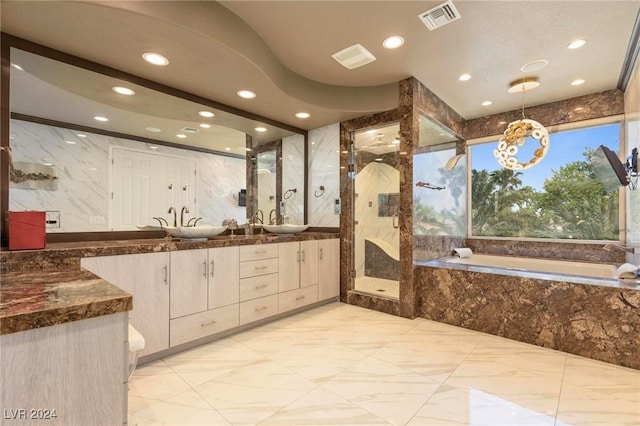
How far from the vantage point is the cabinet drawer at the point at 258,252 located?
9.02 ft

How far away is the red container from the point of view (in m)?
1.69

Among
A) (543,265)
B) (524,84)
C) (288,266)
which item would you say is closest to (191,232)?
(288,266)

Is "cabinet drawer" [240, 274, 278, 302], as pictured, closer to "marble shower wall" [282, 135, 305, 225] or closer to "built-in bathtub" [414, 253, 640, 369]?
"marble shower wall" [282, 135, 305, 225]

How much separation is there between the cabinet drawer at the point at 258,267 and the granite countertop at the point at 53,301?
5.19ft

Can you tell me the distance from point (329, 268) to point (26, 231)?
2.77 metres

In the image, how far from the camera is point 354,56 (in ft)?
8.64

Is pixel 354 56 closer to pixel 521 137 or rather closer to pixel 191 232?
pixel 191 232

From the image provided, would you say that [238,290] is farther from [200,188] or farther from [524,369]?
[524,369]

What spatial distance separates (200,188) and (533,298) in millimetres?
3270

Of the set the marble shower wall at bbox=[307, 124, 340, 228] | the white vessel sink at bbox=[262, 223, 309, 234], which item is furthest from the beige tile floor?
the marble shower wall at bbox=[307, 124, 340, 228]

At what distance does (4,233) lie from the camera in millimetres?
1886

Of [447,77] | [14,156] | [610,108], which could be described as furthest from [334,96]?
[610,108]

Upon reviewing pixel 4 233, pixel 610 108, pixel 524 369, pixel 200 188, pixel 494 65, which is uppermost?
pixel 494 65

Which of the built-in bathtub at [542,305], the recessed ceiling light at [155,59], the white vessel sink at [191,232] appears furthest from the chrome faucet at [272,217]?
the recessed ceiling light at [155,59]
